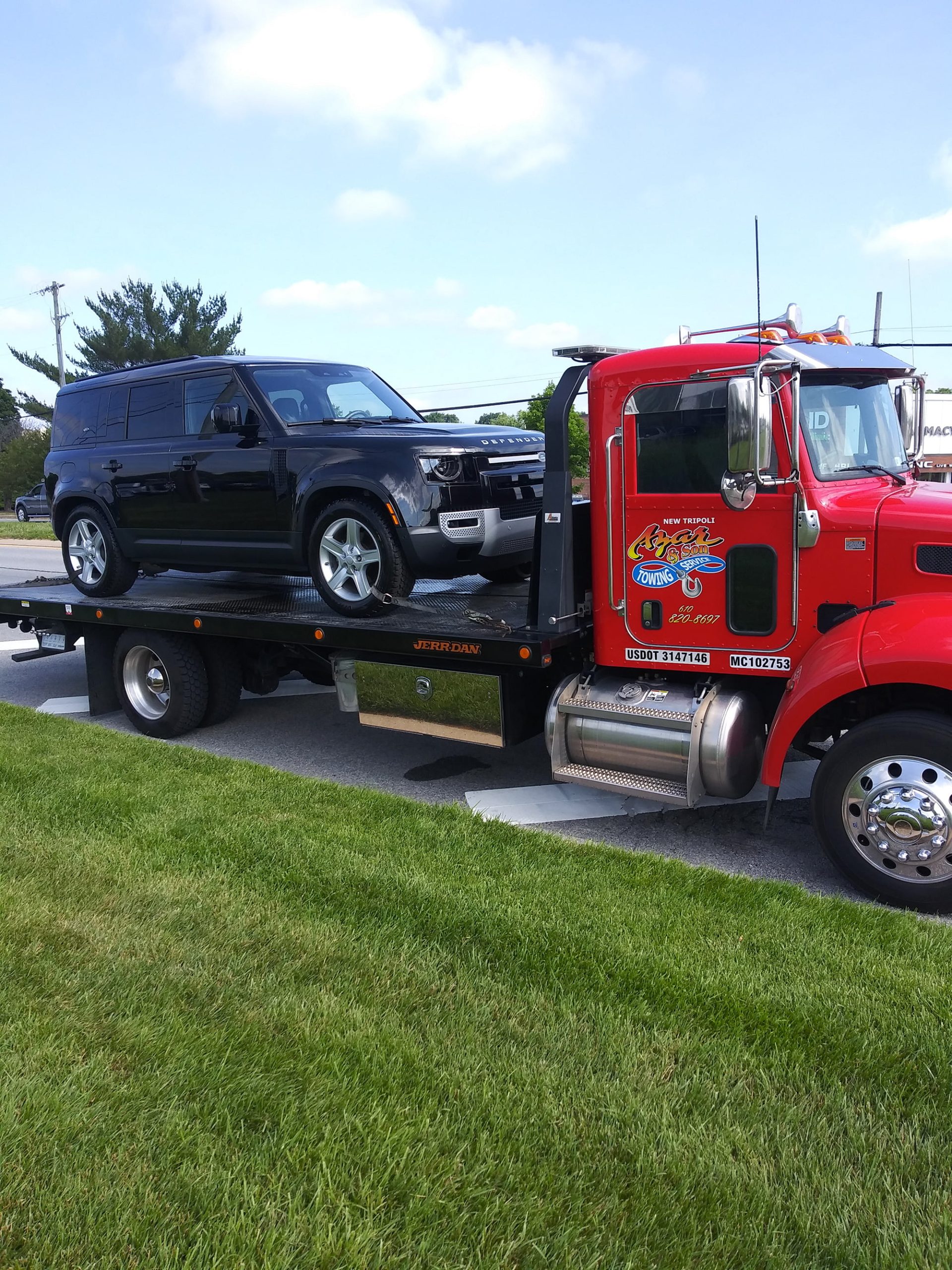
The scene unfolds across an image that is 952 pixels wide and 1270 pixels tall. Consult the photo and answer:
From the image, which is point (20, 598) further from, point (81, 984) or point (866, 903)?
point (866, 903)

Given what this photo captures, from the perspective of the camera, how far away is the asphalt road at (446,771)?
16.2 ft

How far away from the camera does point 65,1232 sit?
241cm

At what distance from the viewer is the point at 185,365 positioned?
6.99 m

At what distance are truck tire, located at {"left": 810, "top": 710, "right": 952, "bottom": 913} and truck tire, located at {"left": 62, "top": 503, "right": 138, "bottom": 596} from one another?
17.6 feet

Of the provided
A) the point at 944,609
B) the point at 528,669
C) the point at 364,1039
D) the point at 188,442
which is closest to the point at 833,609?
the point at 944,609

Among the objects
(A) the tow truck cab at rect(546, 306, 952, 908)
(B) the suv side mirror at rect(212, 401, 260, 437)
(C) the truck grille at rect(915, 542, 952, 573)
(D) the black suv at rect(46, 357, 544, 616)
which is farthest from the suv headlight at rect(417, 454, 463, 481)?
(C) the truck grille at rect(915, 542, 952, 573)

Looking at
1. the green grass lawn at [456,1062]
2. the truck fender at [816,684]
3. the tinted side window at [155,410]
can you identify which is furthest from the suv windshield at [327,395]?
the truck fender at [816,684]

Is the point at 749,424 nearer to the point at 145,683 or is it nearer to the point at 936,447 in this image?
the point at 936,447

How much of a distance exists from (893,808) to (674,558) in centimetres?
151

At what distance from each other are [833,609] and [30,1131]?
12.0 feet

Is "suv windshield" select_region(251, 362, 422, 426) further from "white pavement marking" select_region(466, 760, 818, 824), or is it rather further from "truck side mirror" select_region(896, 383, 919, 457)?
"truck side mirror" select_region(896, 383, 919, 457)

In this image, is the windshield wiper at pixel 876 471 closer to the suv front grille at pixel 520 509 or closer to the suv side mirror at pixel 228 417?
the suv front grille at pixel 520 509

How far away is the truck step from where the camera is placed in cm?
482

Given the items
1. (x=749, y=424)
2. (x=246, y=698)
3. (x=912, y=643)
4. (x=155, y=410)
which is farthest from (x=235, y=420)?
(x=912, y=643)
